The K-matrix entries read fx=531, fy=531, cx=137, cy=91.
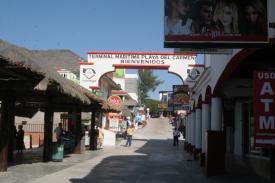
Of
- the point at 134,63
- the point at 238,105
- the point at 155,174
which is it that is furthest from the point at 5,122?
the point at 134,63

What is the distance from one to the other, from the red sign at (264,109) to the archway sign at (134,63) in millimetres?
24819

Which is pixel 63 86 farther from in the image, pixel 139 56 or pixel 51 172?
pixel 139 56

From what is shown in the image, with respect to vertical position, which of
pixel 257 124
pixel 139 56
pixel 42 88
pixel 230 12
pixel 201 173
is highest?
pixel 139 56

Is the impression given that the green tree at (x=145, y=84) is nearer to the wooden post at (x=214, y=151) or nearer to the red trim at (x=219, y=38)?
the wooden post at (x=214, y=151)

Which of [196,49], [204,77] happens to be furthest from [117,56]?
[196,49]

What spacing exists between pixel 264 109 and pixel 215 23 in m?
1.99

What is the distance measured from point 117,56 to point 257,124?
26694mm

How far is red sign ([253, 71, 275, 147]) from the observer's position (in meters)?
10.3

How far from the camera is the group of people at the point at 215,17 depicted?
1046cm

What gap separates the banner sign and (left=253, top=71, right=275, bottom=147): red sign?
2.77 ft

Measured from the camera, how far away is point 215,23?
416 inches

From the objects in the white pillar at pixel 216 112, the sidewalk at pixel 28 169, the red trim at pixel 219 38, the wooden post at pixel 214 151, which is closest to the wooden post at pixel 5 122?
the sidewalk at pixel 28 169

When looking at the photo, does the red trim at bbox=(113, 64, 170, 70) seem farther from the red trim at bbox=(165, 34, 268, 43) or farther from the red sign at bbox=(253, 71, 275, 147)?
the red trim at bbox=(165, 34, 268, 43)

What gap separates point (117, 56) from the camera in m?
36.7
